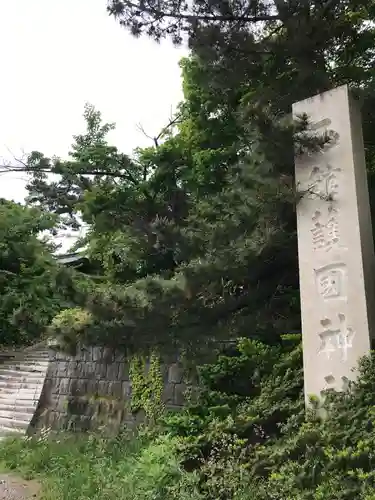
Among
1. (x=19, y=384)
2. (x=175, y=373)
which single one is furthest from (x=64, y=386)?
(x=175, y=373)

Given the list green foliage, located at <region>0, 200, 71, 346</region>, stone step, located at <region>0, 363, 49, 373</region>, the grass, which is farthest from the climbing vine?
green foliage, located at <region>0, 200, 71, 346</region>

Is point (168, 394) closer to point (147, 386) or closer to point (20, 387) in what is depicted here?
point (147, 386)

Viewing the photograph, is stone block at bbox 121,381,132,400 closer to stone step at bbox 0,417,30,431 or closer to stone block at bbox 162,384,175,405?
stone block at bbox 162,384,175,405

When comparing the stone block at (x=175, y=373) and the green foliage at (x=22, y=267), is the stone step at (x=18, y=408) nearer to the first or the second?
the green foliage at (x=22, y=267)

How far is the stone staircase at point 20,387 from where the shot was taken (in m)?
8.34

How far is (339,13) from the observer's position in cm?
573

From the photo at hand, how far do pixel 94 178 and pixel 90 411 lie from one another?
13.4 ft

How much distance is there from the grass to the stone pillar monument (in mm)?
1426

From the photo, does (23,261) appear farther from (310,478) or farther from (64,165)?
(310,478)

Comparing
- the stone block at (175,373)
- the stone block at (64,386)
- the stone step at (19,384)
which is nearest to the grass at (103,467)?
the stone block at (175,373)

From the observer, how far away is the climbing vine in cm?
650

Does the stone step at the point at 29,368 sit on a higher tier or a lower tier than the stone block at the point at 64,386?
higher

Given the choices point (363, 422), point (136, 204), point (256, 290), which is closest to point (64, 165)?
point (136, 204)

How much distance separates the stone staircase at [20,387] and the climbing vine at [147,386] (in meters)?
2.45
